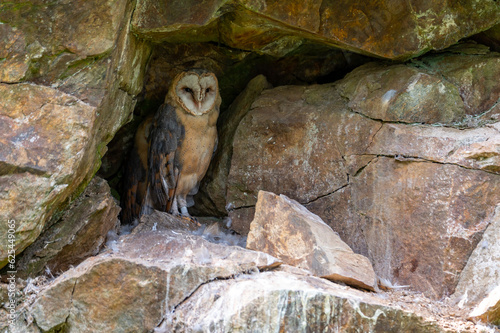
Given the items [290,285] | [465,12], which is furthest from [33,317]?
[465,12]

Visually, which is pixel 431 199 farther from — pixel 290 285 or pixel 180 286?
pixel 180 286

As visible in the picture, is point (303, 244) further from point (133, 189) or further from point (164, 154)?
point (133, 189)

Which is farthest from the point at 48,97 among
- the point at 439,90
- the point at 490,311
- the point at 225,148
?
the point at 490,311

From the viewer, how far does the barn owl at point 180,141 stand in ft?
12.9

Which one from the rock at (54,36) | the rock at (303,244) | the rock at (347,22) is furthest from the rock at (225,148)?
the rock at (54,36)

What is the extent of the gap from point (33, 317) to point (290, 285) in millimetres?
1356

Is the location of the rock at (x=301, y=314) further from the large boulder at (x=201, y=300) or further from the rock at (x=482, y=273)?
the rock at (x=482, y=273)

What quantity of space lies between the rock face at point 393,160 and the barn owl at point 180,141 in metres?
0.33

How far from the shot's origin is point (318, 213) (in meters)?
3.46

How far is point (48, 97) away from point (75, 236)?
831 mm

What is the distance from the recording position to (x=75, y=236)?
9.76 feet

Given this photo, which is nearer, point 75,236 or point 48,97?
point 48,97

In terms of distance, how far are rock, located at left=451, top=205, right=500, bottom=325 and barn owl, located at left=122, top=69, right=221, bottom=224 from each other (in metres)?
2.14

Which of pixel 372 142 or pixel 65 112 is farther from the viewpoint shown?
pixel 372 142
